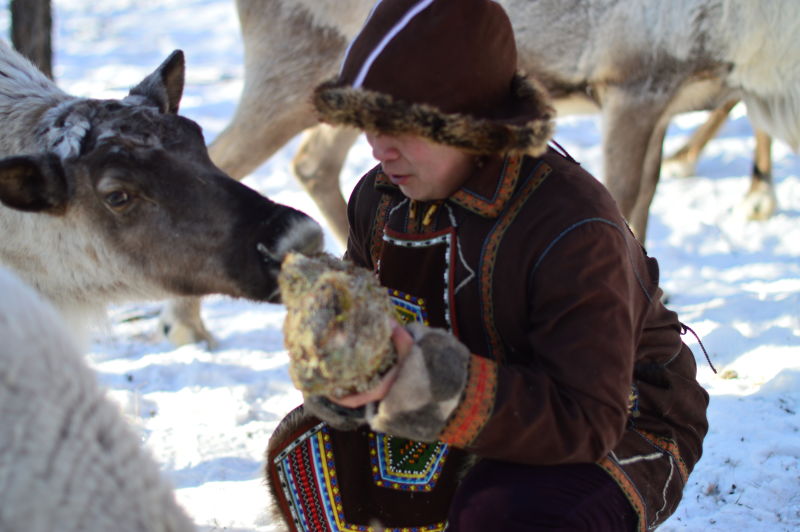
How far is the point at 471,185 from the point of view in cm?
194

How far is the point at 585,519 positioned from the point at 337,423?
1.95ft

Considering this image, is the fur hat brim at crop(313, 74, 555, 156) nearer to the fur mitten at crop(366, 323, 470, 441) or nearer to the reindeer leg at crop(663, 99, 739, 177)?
the fur mitten at crop(366, 323, 470, 441)

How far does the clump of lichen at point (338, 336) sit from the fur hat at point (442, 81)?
40 centimetres

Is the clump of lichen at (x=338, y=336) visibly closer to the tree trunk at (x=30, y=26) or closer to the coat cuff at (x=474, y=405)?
the coat cuff at (x=474, y=405)

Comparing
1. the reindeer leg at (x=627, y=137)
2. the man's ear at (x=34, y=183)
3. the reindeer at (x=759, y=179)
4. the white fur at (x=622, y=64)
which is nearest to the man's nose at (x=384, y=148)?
the man's ear at (x=34, y=183)

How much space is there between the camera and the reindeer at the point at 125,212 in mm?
2375

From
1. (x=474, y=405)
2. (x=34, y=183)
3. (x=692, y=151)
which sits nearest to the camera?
(x=474, y=405)

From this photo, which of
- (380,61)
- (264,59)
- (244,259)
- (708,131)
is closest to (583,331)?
(380,61)

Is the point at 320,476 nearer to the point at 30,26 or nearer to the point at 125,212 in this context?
the point at 125,212

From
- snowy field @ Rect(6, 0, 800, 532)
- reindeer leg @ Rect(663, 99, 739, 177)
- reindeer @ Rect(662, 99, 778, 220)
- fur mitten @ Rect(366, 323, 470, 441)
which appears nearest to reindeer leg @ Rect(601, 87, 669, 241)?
snowy field @ Rect(6, 0, 800, 532)

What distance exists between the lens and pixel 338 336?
1529 millimetres

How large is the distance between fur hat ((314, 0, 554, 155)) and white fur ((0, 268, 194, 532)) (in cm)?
84

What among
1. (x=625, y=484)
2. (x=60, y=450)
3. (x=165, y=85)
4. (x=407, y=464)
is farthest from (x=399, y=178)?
(x=165, y=85)

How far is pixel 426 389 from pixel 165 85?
184 cm
